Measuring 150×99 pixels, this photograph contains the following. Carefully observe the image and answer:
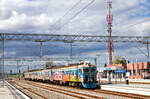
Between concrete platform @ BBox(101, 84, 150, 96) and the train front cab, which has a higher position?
the train front cab

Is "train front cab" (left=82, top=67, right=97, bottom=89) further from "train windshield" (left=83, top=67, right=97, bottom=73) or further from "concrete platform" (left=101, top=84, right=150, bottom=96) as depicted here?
"concrete platform" (left=101, top=84, right=150, bottom=96)

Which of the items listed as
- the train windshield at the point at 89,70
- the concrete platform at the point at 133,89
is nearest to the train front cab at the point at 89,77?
the train windshield at the point at 89,70

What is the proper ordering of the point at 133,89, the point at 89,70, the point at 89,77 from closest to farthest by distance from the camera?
the point at 133,89 → the point at 89,77 → the point at 89,70

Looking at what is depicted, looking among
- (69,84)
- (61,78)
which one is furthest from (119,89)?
(61,78)

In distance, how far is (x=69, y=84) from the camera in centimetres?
3562

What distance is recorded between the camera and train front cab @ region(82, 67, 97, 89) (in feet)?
98.9

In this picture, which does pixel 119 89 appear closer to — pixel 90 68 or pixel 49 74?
pixel 90 68

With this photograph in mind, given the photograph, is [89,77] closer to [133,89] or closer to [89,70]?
[89,70]

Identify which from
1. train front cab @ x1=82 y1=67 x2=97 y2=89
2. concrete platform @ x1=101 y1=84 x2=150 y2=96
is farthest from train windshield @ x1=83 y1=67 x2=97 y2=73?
concrete platform @ x1=101 y1=84 x2=150 y2=96

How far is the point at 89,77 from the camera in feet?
100.0

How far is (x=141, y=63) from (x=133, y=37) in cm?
1342

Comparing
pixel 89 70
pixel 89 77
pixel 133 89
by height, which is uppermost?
pixel 89 70

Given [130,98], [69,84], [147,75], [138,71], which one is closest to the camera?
[130,98]

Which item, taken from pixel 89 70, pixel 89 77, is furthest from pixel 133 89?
pixel 89 70
